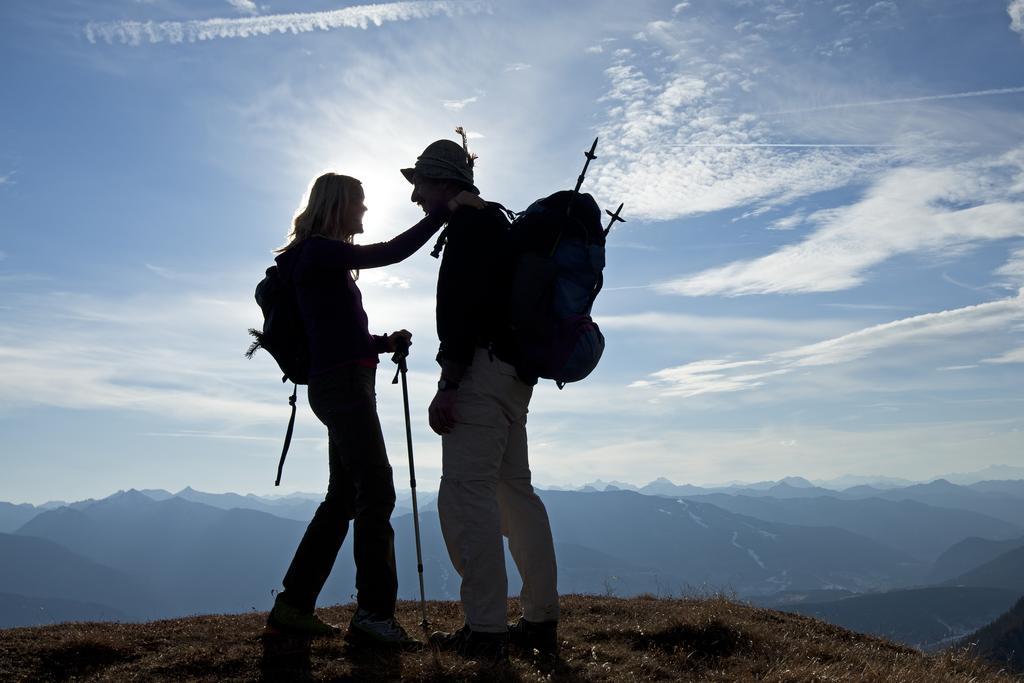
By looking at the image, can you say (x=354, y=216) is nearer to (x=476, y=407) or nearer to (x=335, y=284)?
(x=335, y=284)

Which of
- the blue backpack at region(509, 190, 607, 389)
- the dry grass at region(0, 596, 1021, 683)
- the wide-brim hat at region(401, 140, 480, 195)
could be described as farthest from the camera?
the wide-brim hat at region(401, 140, 480, 195)

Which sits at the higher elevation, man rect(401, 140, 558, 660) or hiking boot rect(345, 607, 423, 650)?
man rect(401, 140, 558, 660)

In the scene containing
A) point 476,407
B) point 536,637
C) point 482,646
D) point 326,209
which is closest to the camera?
point 482,646

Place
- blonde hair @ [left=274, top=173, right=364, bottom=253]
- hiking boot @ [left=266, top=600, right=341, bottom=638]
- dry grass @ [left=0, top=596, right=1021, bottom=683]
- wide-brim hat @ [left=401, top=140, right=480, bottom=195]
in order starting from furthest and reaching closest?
hiking boot @ [left=266, top=600, right=341, bottom=638] < blonde hair @ [left=274, top=173, right=364, bottom=253] < wide-brim hat @ [left=401, top=140, right=480, bottom=195] < dry grass @ [left=0, top=596, right=1021, bottom=683]

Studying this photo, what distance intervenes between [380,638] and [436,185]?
3.53 m

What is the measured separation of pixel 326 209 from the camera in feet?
19.5

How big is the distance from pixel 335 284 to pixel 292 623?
9.42 feet

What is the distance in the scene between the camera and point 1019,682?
6270 mm

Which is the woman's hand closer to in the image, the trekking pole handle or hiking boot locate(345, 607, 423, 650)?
the trekking pole handle

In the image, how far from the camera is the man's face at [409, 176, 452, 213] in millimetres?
5648

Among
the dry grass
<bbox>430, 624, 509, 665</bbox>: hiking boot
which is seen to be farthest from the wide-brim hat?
the dry grass

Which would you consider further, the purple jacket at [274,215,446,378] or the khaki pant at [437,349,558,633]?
the purple jacket at [274,215,446,378]

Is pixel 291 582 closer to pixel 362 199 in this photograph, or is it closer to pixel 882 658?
pixel 362 199

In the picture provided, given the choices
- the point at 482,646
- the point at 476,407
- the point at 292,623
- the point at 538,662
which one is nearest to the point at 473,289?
the point at 476,407
